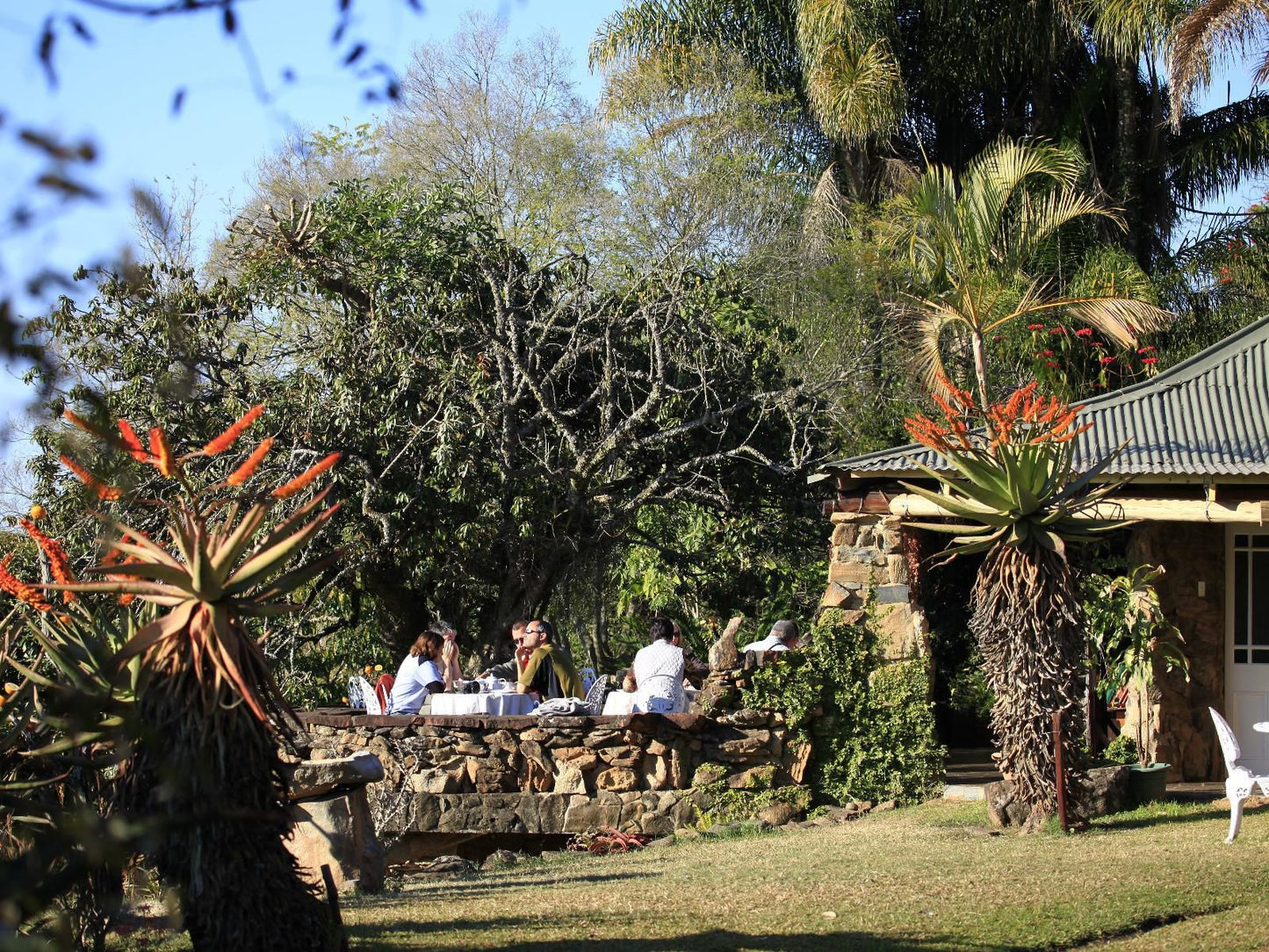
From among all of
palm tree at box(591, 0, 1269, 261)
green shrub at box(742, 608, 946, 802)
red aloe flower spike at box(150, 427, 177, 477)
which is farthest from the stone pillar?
palm tree at box(591, 0, 1269, 261)

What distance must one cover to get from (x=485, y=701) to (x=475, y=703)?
0.28 ft

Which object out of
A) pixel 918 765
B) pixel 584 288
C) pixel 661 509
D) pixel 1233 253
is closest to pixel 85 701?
pixel 918 765

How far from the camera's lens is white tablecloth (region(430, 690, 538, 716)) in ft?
36.0

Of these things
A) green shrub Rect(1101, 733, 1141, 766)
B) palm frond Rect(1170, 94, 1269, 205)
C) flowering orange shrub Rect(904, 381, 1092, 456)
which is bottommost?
green shrub Rect(1101, 733, 1141, 766)

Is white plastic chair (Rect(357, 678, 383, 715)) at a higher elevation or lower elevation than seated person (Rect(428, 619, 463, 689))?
lower

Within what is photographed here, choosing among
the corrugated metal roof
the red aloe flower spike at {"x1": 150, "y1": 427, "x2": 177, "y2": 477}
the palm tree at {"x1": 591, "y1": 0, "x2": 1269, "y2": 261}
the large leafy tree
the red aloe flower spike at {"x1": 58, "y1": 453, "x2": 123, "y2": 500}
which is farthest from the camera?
the palm tree at {"x1": 591, "y1": 0, "x2": 1269, "y2": 261}

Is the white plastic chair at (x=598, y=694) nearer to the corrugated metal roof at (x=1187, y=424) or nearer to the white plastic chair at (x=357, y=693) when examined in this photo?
the white plastic chair at (x=357, y=693)

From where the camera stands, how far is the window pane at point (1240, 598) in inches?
454

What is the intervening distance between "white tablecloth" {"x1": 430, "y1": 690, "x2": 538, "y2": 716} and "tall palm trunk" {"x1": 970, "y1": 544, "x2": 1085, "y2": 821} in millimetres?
4090

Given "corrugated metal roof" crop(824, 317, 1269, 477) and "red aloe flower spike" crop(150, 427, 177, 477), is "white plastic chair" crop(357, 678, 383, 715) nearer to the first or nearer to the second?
"corrugated metal roof" crop(824, 317, 1269, 477)

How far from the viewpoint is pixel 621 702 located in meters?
11.3

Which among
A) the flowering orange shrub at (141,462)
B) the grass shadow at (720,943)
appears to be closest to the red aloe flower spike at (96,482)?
the flowering orange shrub at (141,462)

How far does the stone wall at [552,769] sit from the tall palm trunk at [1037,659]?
2321mm

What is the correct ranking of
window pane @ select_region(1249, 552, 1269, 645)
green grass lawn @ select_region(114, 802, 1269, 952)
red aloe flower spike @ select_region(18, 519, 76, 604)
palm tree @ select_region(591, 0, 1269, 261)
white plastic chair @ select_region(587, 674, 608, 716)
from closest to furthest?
red aloe flower spike @ select_region(18, 519, 76, 604)
green grass lawn @ select_region(114, 802, 1269, 952)
window pane @ select_region(1249, 552, 1269, 645)
white plastic chair @ select_region(587, 674, 608, 716)
palm tree @ select_region(591, 0, 1269, 261)
